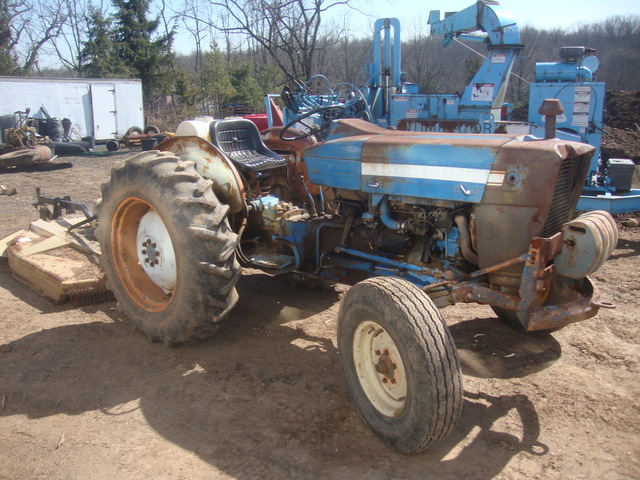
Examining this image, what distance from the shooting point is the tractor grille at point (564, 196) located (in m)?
3.15

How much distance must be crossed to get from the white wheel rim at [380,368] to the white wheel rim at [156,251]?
164 centimetres

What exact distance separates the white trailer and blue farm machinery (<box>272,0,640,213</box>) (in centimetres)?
1394

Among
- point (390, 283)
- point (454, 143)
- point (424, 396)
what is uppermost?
point (454, 143)

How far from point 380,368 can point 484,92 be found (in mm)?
6874

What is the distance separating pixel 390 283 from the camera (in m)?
2.91

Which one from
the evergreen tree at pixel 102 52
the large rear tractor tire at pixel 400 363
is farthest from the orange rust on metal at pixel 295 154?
the evergreen tree at pixel 102 52

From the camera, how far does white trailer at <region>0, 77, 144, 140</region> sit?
18.8m


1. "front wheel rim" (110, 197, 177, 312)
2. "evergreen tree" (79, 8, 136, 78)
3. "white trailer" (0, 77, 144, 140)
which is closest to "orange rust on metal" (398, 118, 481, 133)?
"front wheel rim" (110, 197, 177, 312)

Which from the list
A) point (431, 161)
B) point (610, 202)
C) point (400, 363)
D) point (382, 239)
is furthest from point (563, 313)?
point (610, 202)

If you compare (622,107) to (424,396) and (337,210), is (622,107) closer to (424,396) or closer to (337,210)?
(337,210)

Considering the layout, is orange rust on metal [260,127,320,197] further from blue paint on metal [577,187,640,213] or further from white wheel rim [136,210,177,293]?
blue paint on metal [577,187,640,213]

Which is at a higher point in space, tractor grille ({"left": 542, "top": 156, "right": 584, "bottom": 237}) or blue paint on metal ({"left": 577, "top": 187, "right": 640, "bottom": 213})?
tractor grille ({"left": 542, "top": 156, "right": 584, "bottom": 237})

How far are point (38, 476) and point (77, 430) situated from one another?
367 mm

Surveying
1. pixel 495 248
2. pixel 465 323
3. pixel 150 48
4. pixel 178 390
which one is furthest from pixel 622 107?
pixel 150 48
